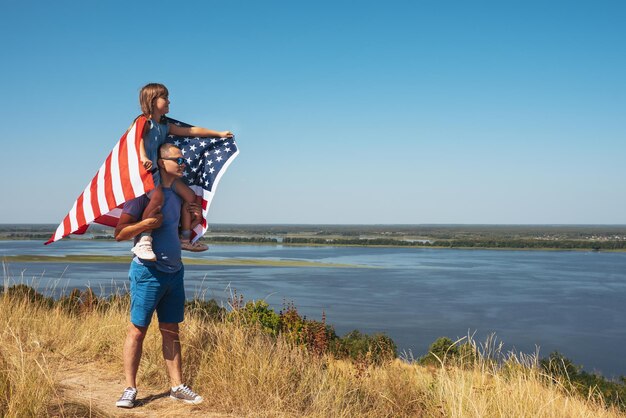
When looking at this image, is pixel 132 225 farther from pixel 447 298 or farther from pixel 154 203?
A: pixel 447 298

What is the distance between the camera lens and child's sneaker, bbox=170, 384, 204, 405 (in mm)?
4047

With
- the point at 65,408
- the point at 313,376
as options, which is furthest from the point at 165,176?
the point at 313,376

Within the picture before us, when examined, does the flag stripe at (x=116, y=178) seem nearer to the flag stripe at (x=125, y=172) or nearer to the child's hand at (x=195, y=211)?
the flag stripe at (x=125, y=172)

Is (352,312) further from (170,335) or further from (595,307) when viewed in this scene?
(170,335)

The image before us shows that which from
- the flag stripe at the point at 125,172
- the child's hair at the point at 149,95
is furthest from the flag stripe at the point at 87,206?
the child's hair at the point at 149,95

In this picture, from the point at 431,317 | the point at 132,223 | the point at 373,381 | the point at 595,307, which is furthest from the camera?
the point at 595,307

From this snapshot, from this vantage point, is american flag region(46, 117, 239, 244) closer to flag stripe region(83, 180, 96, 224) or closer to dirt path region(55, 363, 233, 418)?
flag stripe region(83, 180, 96, 224)

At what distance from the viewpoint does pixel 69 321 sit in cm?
638

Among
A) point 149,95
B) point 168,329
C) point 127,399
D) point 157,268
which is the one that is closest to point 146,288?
point 157,268

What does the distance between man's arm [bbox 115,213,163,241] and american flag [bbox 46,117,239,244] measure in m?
0.11

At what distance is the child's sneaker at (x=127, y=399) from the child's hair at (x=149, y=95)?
183 cm

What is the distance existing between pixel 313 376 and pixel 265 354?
410mm

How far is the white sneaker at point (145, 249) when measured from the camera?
369 cm

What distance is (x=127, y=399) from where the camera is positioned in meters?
3.92
